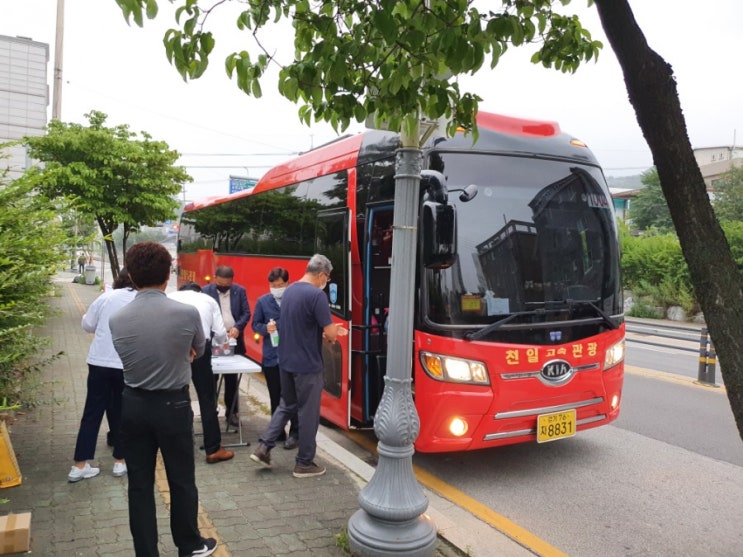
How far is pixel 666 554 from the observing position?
4051 mm

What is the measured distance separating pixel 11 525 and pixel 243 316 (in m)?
3.41

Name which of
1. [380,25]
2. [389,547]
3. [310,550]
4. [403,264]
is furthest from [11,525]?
[380,25]

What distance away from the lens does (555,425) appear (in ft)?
16.9

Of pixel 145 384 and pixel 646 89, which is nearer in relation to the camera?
pixel 646 89

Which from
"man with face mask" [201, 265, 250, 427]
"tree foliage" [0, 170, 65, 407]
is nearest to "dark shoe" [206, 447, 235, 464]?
"man with face mask" [201, 265, 250, 427]

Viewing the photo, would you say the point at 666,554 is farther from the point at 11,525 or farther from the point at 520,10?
the point at 11,525

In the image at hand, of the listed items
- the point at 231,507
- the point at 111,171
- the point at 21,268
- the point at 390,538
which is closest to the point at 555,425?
the point at 390,538

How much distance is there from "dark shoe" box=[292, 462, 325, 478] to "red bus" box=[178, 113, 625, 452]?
2.85 ft

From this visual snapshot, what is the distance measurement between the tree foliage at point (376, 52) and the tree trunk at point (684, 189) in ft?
1.70

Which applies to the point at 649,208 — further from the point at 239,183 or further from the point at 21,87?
the point at 21,87

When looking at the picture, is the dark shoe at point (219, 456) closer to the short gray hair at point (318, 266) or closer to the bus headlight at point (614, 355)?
the short gray hair at point (318, 266)

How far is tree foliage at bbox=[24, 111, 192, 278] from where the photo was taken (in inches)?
531

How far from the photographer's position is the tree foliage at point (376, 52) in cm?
278

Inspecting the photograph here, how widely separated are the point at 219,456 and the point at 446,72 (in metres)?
3.78
